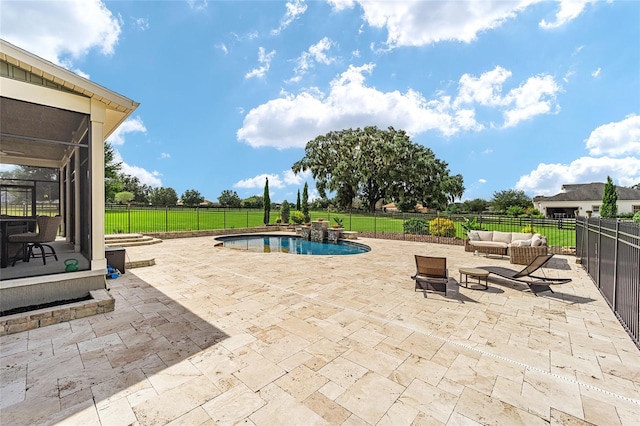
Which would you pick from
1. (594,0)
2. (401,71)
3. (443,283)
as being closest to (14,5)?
(443,283)

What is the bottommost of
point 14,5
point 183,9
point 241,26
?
point 14,5

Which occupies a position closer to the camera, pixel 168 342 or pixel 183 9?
pixel 168 342

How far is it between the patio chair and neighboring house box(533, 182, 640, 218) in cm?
4385

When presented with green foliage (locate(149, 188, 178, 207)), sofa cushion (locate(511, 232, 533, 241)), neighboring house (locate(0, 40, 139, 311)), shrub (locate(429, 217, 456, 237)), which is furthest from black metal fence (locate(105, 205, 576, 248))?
green foliage (locate(149, 188, 178, 207))

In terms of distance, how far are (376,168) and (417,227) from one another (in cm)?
2130

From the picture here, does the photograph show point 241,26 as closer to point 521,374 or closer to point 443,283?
point 443,283

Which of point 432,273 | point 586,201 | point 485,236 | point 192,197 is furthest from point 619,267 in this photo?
point 192,197

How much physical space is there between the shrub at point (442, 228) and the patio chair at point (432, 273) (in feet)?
29.7

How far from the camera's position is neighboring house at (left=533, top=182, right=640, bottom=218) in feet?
125

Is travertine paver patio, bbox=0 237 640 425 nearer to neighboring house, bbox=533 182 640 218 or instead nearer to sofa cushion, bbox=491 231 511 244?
sofa cushion, bbox=491 231 511 244

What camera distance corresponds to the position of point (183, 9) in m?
9.86

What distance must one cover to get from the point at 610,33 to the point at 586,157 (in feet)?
105

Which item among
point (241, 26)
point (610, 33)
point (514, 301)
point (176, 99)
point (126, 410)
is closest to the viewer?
point (126, 410)

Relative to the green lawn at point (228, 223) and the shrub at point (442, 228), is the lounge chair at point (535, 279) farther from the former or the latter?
the green lawn at point (228, 223)
